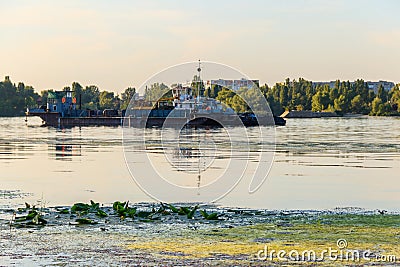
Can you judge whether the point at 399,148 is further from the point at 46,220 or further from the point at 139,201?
the point at 46,220

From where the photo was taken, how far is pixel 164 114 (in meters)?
100

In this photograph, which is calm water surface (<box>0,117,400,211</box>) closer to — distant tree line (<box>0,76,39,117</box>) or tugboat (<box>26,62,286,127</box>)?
tugboat (<box>26,62,286,127</box>)

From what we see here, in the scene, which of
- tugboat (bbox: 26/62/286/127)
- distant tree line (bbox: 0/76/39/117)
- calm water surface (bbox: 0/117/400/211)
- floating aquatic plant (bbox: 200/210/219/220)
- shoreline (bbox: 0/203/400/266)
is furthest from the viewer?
distant tree line (bbox: 0/76/39/117)

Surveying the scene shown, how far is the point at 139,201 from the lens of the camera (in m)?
17.2

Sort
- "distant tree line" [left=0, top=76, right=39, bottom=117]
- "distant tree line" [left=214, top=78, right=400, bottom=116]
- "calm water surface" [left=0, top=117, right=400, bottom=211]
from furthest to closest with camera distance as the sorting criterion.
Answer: "distant tree line" [left=0, top=76, right=39, bottom=117] < "distant tree line" [left=214, top=78, right=400, bottom=116] < "calm water surface" [left=0, top=117, right=400, bottom=211]

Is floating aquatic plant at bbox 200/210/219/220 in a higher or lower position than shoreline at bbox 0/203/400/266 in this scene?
higher

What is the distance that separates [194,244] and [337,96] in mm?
162496

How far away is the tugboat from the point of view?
302 feet

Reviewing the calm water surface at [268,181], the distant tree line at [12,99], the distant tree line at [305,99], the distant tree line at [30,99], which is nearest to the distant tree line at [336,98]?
the distant tree line at [305,99]

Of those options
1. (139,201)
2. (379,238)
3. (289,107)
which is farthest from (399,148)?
(289,107)

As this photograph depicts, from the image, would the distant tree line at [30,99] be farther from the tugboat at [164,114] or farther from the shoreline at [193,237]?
the shoreline at [193,237]

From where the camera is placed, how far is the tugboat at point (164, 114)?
92000mm

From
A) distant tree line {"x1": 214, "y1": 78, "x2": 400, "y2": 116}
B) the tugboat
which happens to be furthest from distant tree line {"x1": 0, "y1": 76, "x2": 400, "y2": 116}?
the tugboat

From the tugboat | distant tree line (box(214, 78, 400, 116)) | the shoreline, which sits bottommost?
the shoreline
